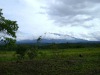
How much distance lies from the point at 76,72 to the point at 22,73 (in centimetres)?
437

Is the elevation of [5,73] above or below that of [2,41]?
below

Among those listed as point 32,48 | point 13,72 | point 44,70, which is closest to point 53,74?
point 44,70

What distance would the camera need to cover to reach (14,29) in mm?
22703

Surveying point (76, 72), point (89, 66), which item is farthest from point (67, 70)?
point (89, 66)

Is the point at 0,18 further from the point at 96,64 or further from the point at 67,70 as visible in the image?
the point at 96,64

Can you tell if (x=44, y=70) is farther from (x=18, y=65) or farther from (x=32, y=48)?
(x=32, y=48)

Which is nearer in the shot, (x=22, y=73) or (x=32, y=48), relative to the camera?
(x=22, y=73)

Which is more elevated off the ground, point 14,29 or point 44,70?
point 14,29

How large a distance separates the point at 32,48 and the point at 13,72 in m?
9.64

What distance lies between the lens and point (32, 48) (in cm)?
3195

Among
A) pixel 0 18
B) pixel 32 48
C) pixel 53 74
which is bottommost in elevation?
pixel 53 74

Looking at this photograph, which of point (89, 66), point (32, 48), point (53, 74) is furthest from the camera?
point (32, 48)

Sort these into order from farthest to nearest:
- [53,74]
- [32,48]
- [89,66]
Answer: [32,48]
[89,66]
[53,74]

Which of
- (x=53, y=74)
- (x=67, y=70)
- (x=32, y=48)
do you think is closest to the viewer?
(x=53, y=74)
